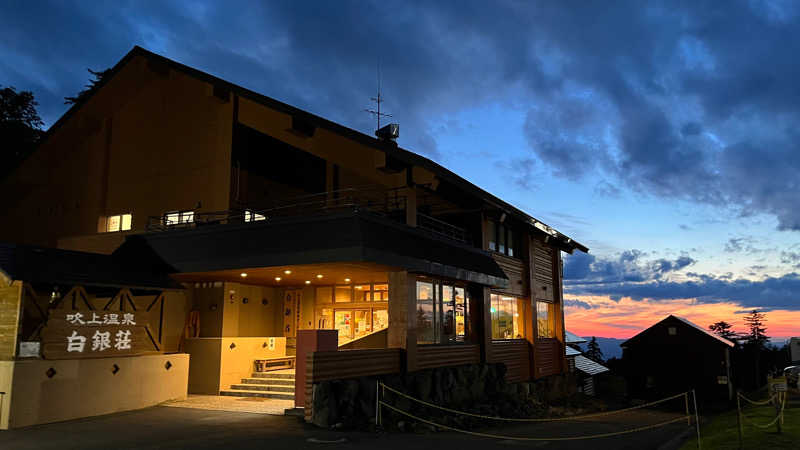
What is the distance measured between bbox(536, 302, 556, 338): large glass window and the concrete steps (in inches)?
496

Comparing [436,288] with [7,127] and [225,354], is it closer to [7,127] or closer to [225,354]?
[225,354]

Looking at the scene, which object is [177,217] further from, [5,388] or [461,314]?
[461,314]

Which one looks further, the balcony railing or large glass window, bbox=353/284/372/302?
large glass window, bbox=353/284/372/302

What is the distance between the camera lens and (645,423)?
2156 centimetres

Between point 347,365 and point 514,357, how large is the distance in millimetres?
11183

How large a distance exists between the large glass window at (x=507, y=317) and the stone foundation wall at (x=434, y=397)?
5.44 ft

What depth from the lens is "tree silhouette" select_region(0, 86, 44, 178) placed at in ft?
110

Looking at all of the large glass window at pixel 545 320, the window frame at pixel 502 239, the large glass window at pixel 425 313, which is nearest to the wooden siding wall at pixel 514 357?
the large glass window at pixel 545 320

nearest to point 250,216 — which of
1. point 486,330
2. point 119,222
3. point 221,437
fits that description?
point 119,222

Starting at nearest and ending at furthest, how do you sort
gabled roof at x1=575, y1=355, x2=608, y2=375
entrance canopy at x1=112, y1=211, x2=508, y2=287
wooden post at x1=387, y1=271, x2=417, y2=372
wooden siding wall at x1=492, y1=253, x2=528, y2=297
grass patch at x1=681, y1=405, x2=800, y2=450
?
grass patch at x1=681, y1=405, x2=800, y2=450 → entrance canopy at x1=112, y1=211, x2=508, y2=287 → wooden post at x1=387, y1=271, x2=417, y2=372 → wooden siding wall at x1=492, y1=253, x2=528, y2=297 → gabled roof at x1=575, y1=355, x2=608, y2=375

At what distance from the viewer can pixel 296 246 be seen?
15398 millimetres

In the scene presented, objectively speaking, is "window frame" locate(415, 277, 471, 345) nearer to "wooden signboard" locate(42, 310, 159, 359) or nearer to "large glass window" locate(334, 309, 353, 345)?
"large glass window" locate(334, 309, 353, 345)

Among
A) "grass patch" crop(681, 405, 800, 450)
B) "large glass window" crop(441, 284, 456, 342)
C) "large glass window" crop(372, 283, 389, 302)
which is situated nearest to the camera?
"grass patch" crop(681, 405, 800, 450)

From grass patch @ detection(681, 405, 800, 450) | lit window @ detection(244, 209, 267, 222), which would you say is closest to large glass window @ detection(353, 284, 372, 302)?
lit window @ detection(244, 209, 267, 222)
